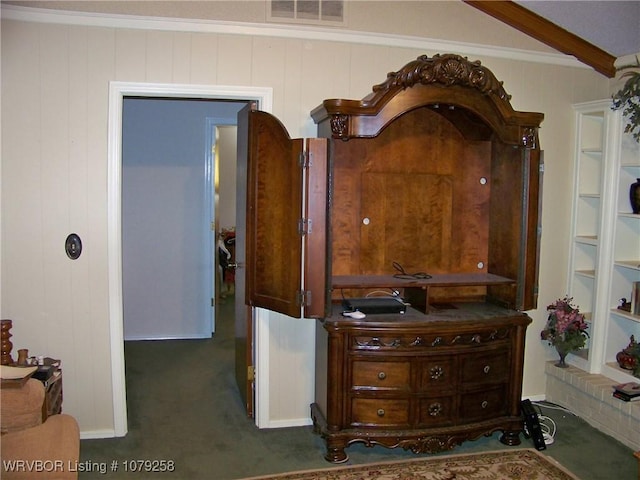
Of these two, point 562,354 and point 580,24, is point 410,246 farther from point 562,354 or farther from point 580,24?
point 580,24

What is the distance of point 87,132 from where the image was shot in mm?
3342

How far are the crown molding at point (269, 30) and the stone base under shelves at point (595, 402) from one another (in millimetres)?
2147

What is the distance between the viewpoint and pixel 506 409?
3.46 meters

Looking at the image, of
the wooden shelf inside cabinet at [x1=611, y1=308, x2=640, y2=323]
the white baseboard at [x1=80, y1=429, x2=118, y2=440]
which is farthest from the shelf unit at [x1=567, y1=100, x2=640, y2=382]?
the white baseboard at [x1=80, y1=429, x2=118, y2=440]

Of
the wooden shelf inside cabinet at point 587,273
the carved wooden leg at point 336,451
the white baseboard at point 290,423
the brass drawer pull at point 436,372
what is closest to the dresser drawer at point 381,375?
the brass drawer pull at point 436,372

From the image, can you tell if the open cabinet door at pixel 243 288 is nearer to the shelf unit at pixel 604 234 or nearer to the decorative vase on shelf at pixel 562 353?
the decorative vase on shelf at pixel 562 353

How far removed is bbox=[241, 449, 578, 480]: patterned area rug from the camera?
3.08 metres

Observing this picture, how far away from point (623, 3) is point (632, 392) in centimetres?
240

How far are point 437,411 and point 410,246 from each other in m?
1.02

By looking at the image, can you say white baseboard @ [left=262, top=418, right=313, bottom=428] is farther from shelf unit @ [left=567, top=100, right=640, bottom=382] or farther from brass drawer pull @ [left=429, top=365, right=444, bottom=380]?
shelf unit @ [left=567, top=100, right=640, bottom=382]

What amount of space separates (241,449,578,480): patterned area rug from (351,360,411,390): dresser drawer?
0.43 m

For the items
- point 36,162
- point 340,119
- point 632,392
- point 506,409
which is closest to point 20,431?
point 36,162

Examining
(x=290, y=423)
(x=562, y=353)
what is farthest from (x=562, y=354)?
(x=290, y=423)

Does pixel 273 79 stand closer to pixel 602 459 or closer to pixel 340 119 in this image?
pixel 340 119
